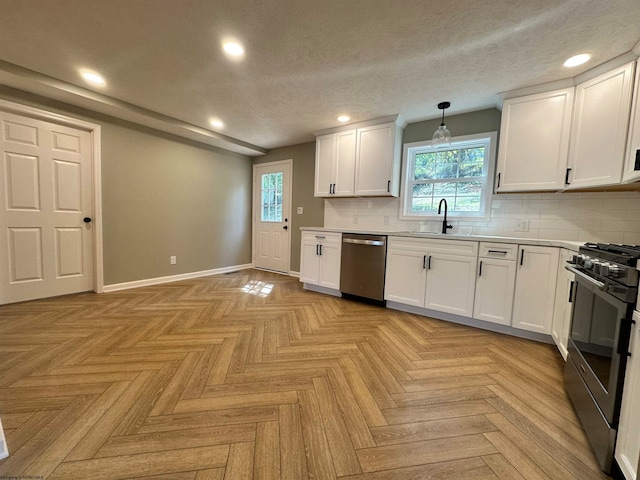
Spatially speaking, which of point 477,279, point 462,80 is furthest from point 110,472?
point 462,80

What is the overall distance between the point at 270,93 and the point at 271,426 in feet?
9.48

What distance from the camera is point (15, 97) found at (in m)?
2.65

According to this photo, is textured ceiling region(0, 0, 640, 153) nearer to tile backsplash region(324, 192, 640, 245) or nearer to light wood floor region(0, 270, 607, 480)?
tile backsplash region(324, 192, 640, 245)

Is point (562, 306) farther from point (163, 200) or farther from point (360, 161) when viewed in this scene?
point (163, 200)

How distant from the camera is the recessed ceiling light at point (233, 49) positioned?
1.98 meters

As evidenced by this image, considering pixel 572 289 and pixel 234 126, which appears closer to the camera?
pixel 572 289

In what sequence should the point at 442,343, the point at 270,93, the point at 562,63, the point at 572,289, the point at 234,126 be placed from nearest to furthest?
the point at 572,289
the point at 562,63
the point at 442,343
the point at 270,93
the point at 234,126

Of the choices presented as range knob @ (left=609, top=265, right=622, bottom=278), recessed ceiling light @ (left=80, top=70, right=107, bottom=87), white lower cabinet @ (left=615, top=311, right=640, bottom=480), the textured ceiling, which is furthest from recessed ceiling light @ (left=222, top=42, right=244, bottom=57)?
white lower cabinet @ (left=615, top=311, right=640, bottom=480)

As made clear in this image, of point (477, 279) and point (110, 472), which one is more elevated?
point (477, 279)

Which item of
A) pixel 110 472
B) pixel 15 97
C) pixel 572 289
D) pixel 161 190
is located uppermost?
pixel 15 97

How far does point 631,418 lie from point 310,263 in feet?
10.2

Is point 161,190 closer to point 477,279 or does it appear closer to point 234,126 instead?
point 234,126

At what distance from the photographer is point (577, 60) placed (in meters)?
2.06

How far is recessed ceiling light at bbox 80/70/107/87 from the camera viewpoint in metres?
2.46
